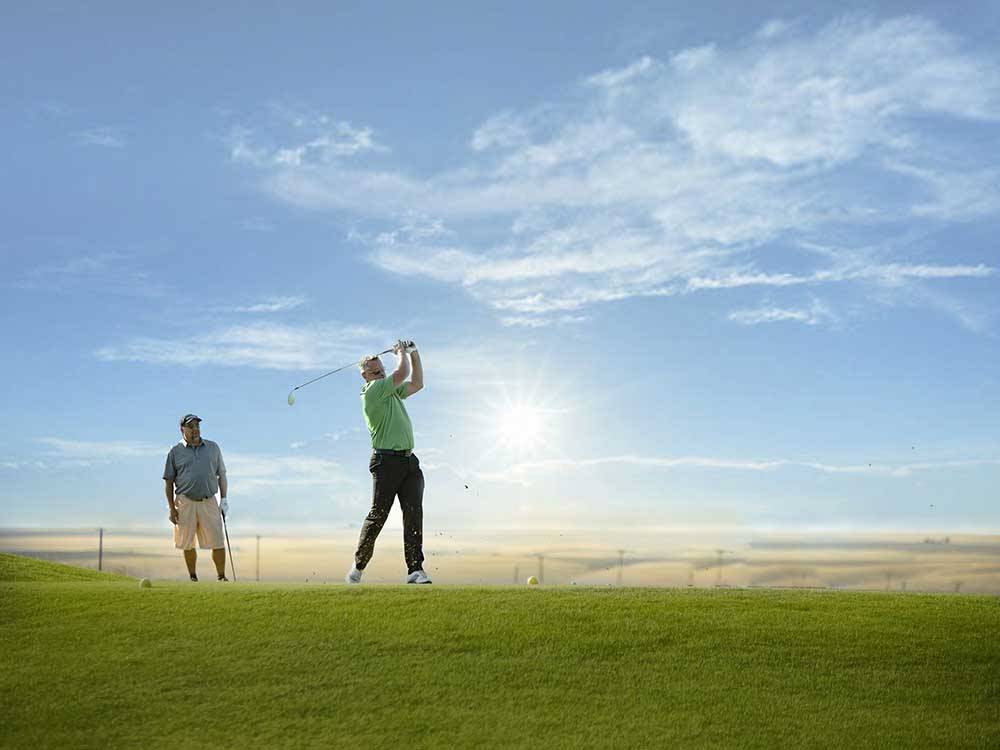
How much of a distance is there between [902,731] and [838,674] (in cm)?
107

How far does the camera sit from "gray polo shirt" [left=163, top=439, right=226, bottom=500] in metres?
15.8

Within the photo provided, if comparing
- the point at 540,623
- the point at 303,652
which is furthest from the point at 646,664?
the point at 303,652

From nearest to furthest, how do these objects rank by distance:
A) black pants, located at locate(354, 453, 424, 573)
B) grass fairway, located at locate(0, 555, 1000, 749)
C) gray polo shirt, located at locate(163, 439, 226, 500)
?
grass fairway, located at locate(0, 555, 1000, 749) → black pants, located at locate(354, 453, 424, 573) → gray polo shirt, located at locate(163, 439, 226, 500)

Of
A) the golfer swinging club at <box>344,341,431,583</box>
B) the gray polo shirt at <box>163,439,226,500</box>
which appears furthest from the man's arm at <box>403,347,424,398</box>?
the gray polo shirt at <box>163,439,226,500</box>

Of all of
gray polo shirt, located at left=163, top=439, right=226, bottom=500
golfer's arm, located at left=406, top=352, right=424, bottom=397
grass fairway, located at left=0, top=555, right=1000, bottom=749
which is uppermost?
golfer's arm, located at left=406, top=352, right=424, bottom=397

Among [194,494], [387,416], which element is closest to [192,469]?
[194,494]

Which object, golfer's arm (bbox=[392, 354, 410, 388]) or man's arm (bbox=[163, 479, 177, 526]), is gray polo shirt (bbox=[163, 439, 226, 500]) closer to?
man's arm (bbox=[163, 479, 177, 526])


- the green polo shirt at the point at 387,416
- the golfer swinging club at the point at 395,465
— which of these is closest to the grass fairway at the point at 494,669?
A: the golfer swinging club at the point at 395,465

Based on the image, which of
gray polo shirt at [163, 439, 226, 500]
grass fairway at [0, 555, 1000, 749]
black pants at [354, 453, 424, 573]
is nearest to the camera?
grass fairway at [0, 555, 1000, 749]

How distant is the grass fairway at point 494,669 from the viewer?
9289 millimetres

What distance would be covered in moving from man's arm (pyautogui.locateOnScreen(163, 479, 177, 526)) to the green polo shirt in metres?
4.48

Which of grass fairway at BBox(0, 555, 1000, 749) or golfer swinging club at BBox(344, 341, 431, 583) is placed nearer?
grass fairway at BBox(0, 555, 1000, 749)

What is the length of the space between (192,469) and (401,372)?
182 inches

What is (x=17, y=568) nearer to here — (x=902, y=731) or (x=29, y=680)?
(x=29, y=680)
